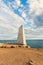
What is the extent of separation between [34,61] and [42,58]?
4.72 feet

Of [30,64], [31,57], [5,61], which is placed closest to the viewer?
[30,64]

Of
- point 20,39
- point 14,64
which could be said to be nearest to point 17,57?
point 14,64

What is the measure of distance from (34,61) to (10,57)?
2.70 metres

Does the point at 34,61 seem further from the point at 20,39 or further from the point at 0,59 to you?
the point at 20,39

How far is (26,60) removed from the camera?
15.2m

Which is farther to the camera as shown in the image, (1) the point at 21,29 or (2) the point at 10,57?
(1) the point at 21,29

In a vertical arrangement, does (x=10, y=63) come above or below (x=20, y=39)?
below

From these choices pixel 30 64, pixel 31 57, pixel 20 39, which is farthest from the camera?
pixel 20 39

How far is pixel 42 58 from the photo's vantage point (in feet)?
53.2

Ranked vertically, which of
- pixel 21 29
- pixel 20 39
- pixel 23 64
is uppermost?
pixel 21 29

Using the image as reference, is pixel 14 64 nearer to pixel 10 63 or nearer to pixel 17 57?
pixel 10 63

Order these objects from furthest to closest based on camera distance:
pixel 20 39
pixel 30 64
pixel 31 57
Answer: pixel 20 39 < pixel 31 57 < pixel 30 64

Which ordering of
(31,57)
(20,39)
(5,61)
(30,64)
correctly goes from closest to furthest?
(30,64)
(5,61)
(31,57)
(20,39)

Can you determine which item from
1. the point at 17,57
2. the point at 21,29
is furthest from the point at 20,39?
the point at 17,57
